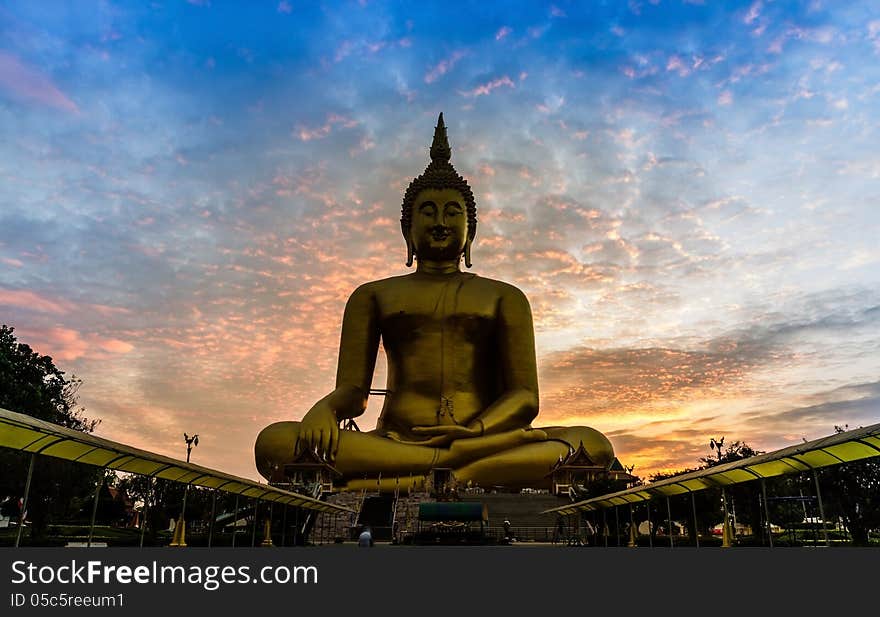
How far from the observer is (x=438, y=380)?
19.9 metres

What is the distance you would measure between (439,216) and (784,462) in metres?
13.7

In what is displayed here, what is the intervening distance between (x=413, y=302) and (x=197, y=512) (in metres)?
9.71

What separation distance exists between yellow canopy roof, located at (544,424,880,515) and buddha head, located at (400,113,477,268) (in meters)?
10.6

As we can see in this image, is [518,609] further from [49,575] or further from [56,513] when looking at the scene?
[56,513]

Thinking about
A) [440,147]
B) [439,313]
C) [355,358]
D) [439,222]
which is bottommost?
[355,358]

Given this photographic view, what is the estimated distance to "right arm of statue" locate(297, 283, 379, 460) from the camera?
19.2 meters

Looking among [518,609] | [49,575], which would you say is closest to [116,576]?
[49,575]

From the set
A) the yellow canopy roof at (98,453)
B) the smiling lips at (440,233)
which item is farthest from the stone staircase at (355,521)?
the smiling lips at (440,233)

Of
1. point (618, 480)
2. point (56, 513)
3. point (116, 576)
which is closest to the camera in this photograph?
point (116, 576)

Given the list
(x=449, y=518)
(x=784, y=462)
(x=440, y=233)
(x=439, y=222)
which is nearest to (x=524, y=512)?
(x=449, y=518)

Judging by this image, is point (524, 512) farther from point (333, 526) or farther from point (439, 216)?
point (439, 216)

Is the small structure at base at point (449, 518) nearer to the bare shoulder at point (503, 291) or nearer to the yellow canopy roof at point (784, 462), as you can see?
the yellow canopy roof at point (784, 462)

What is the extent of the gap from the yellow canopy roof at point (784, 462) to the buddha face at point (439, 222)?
10.6 m

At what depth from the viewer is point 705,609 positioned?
4.27 metres
